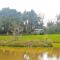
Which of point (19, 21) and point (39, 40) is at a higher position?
point (19, 21)

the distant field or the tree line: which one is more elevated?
the tree line

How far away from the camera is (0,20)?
11.1m

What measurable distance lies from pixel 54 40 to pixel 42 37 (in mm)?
603

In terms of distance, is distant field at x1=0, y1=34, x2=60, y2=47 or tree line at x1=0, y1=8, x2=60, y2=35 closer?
distant field at x1=0, y1=34, x2=60, y2=47

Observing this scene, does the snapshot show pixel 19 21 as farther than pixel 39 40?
Yes

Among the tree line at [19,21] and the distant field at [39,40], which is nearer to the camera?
the distant field at [39,40]

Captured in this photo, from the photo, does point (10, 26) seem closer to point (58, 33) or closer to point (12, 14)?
point (12, 14)

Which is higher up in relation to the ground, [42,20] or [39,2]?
[39,2]

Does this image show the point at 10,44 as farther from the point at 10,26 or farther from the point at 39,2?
the point at 39,2

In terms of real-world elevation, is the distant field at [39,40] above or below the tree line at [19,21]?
below

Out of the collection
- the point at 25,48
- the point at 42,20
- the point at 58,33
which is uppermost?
the point at 42,20

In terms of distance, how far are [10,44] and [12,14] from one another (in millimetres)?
1518

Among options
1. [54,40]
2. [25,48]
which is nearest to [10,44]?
[25,48]

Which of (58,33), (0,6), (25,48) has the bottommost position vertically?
(25,48)
